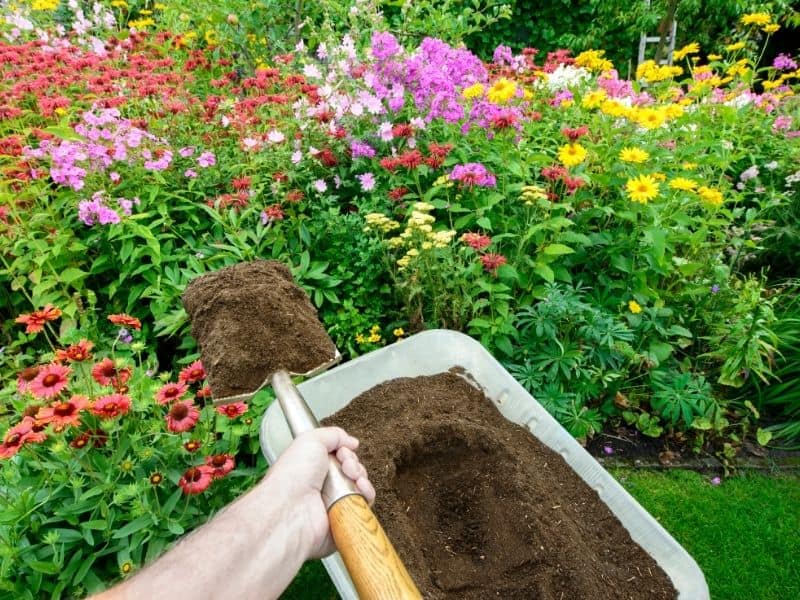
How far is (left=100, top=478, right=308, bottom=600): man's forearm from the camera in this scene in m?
0.79

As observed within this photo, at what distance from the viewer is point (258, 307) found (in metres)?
1.45

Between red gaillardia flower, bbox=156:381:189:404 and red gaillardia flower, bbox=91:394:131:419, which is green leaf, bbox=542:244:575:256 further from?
red gaillardia flower, bbox=91:394:131:419

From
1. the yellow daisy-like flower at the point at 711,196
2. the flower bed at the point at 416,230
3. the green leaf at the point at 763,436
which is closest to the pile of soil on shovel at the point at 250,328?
the flower bed at the point at 416,230

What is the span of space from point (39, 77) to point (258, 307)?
2.33 metres

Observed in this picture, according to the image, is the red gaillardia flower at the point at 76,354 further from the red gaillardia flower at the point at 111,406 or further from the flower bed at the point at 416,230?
the flower bed at the point at 416,230

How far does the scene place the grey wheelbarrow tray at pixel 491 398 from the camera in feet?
4.00

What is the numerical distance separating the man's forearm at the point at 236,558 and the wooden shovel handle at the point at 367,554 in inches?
3.1

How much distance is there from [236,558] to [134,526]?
0.59 metres

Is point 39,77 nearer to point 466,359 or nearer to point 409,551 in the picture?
point 466,359

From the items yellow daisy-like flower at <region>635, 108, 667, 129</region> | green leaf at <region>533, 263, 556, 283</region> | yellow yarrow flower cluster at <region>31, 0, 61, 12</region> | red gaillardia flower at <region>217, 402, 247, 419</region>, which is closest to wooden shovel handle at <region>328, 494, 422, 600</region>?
red gaillardia flower at <region>217, 402, 247, 419</region>

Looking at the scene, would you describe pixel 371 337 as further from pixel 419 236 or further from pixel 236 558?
pixel 236 558

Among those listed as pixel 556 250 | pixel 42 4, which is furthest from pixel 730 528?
pixel 42 4

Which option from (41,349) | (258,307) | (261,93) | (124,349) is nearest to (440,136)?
(261,93)

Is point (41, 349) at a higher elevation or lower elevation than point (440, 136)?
lower
